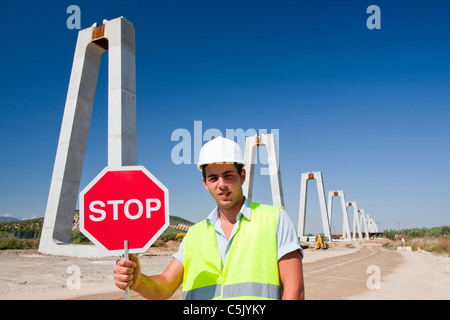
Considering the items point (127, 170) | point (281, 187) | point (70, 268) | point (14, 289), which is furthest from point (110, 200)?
point (281, 187)

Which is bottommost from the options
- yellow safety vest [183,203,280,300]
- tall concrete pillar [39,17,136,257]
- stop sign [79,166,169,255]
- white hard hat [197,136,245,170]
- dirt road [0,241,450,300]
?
dirt road [0,241,450,300]

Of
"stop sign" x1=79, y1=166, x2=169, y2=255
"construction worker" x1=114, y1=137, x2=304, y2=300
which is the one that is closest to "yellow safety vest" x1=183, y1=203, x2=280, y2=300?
"construction worker" x1=114, y1=137, x2=304, y2=300

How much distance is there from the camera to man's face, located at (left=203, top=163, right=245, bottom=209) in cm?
203

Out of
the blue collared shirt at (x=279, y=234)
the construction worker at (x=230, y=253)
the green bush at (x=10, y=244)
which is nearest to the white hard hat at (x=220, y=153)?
the construction worker at (x=230, y=253)

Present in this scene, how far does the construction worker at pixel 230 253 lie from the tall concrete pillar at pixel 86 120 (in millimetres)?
13629

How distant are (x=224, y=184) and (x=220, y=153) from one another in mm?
178

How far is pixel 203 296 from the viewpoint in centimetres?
192

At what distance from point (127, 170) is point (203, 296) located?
0.79 m

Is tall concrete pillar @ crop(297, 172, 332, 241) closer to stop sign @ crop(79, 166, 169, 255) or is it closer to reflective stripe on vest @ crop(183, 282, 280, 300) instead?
reflective stripe on vest @ crop(183, 282, 280, 300)

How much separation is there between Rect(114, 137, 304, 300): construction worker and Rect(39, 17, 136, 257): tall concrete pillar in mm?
13629

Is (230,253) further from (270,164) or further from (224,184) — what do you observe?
(270,164)

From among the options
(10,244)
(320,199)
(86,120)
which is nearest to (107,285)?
(86,120)

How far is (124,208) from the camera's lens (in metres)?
1.90
